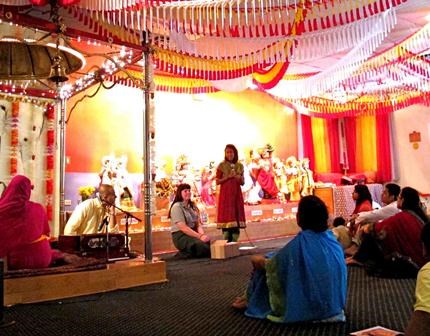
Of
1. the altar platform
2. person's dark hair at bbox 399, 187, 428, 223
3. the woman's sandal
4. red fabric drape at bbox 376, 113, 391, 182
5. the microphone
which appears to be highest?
red fabric drape at bbox 376, 113, 391, 182

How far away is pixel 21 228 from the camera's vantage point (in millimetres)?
3527

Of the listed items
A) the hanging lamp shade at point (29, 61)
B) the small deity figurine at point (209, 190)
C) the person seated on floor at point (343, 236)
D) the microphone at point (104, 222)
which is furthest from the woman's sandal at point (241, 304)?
the small deity figurine at point (209, 190)

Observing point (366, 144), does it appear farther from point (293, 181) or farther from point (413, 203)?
point (413, 203)

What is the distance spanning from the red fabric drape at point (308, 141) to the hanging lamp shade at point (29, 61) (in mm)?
8203

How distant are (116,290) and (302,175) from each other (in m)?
7.25

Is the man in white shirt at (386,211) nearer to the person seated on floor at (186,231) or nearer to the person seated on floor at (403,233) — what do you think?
the person seated on floor at (403,233)

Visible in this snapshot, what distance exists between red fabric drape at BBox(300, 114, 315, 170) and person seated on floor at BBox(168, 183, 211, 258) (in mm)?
6808

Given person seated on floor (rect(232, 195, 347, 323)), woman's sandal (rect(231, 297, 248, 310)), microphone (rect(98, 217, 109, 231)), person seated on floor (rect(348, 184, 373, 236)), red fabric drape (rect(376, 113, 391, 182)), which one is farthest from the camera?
red fabric drape (rect(376, 113, 391, 182))

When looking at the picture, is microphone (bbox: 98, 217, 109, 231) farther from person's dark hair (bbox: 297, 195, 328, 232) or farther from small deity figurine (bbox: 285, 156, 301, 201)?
small deity figurine (bbox: 285, 156, 301, 201)

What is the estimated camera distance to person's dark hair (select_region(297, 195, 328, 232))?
2.69m

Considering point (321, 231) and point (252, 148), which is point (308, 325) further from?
point (252, 148)

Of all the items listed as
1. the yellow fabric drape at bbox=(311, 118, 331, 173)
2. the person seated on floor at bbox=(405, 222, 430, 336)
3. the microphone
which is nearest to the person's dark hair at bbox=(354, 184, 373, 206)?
the microphone

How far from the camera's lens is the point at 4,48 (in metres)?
4.77

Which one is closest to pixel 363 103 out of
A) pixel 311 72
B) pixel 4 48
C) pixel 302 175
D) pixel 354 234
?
pixel 311 72
